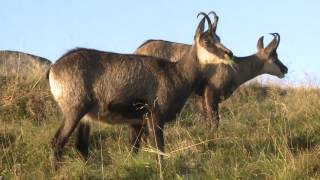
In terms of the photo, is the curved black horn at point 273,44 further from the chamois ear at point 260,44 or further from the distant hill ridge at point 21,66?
the distant hill ridge at point 21,66

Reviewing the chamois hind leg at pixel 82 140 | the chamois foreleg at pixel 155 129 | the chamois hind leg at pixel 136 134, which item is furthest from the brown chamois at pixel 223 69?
the chamois hind leg at pixel 82 140

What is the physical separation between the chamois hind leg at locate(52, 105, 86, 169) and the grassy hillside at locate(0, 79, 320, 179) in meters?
0.18

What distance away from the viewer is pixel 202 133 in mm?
9242

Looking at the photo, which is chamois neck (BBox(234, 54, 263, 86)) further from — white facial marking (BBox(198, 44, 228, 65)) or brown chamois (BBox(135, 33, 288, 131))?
white facial marking (BBox(198, 44, 228, 65))

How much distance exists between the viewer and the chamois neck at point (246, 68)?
41.5 feet

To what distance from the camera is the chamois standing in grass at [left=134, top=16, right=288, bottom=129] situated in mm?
11594

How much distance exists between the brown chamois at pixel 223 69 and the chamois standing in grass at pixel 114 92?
181cm

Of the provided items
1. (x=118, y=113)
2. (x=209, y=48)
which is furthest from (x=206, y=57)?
(x=118, y=113)

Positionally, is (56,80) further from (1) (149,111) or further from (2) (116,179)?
(2) (116,179)

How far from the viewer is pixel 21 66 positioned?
522 inches

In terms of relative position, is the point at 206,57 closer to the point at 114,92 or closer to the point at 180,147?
the point at 114,92

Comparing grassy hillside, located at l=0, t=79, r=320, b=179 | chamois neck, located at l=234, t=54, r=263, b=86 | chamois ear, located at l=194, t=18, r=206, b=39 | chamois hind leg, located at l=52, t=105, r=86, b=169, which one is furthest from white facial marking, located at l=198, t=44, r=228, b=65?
chamois neck, located at l=234, t=54, r=263, b=86

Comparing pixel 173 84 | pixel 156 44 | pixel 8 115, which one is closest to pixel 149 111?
pixel 173 84

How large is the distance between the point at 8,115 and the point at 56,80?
265cm
